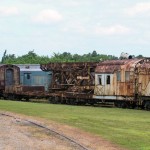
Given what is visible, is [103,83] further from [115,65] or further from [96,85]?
[115,65]

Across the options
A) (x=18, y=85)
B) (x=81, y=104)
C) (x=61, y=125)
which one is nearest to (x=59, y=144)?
(x=61, y=125)

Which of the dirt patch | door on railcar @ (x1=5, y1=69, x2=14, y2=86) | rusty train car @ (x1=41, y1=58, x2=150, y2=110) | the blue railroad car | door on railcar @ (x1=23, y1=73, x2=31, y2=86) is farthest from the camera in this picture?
door on railcar @ (x1=23, y1=73, x2=31, y2=86)

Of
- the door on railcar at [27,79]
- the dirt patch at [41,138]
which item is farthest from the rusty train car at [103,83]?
the dirt patch at [41,138]

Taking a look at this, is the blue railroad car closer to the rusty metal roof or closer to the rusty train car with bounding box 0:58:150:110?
the rusty train car with bounding box 0:58:150:110

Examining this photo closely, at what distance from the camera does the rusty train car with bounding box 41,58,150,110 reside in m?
34.0

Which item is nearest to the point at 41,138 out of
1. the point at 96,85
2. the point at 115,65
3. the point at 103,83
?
the point at 115,65

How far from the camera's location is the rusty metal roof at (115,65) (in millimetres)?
34844

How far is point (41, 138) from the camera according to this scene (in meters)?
16.9

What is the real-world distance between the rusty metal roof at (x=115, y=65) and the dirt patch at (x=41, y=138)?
1461cm

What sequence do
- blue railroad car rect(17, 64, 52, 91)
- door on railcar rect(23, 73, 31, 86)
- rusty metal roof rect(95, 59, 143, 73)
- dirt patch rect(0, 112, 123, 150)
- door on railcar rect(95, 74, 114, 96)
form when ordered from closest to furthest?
dirt patch rect(0, 112, 123, 150), rusty metal roof rect(95, 59, 143, 73), door on railcar rect(95, 74, 114, 96), blue railroad car rect(17, 64, 52, 91), door on railcar rect(23, 73, 31, 86)

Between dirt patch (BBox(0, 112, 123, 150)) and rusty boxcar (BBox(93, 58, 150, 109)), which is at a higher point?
rusty boxcar (BBox(93, 58, 150, 109))

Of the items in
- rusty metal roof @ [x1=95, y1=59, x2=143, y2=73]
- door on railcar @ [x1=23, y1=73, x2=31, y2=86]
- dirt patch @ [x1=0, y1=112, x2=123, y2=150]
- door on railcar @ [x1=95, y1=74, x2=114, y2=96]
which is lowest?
dirt patch @ [x1=0, y1=112, x2=123, y2=150]

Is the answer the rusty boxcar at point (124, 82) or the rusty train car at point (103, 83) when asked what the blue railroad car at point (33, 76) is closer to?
the rusty train car at point (103, 83)

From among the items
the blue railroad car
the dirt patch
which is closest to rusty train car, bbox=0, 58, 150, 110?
the blue railroad car
